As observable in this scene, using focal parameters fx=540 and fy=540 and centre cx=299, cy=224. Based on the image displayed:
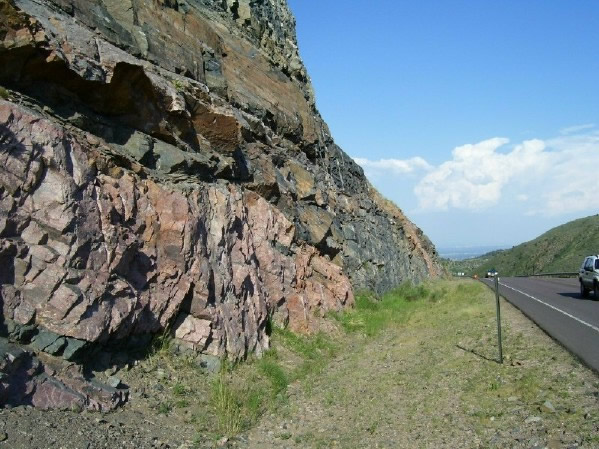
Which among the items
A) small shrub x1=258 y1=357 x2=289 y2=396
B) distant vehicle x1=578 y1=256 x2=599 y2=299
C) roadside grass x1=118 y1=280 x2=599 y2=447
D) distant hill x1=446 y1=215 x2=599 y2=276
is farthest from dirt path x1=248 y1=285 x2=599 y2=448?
distant hill x1=446 y1=215 x2=599 y2=276

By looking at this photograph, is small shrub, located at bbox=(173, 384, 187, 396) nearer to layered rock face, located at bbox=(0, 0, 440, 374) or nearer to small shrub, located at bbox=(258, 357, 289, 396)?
layered rock face, located at bbox=(0, 0, 440, 374)

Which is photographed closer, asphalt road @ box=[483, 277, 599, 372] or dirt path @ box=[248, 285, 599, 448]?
dirt path @ box=[248, 285, 599, 448]

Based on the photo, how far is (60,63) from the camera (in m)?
9.49

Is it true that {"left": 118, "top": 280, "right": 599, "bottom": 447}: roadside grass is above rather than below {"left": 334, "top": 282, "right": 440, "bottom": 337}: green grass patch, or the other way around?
below

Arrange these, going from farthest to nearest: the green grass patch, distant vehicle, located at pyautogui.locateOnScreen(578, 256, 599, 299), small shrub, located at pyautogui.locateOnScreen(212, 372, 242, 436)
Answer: distant vehicle, located at pyautogui.locateOnScreen(578, 256, 599, 299)
the green grass patch
small shrub, located at pyautogui.locateOnScreen(212, 372, 242, 436)

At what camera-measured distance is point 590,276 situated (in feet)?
70.8

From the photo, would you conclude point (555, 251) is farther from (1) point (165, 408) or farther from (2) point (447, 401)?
(1) point (165, 408)

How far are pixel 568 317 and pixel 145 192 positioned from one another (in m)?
13.3

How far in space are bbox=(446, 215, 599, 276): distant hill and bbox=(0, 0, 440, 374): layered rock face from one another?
5171 centimetres

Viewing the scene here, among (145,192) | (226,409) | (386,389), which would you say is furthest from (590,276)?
(145,192)

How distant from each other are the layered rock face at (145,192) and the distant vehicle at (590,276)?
1000 centimetres

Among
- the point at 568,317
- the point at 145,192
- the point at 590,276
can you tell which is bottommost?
the point at 568,317

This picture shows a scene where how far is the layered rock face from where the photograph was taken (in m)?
7.80

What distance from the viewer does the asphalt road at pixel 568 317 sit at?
38.5 ft
